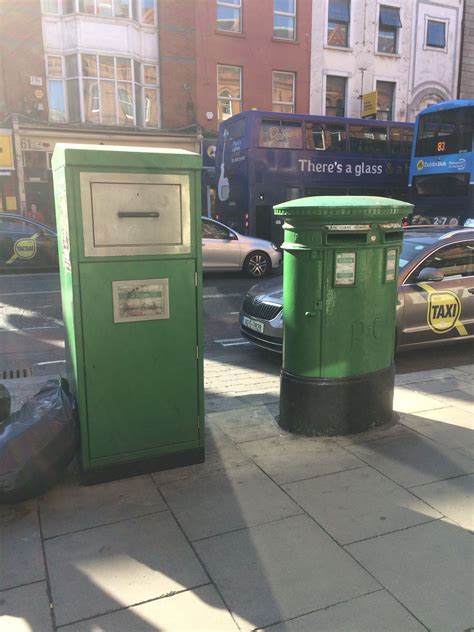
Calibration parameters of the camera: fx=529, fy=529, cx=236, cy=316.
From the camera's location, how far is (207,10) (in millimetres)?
21750

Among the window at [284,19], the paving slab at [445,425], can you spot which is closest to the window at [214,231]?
the paving slab at [445,425]

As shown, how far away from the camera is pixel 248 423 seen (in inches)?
167

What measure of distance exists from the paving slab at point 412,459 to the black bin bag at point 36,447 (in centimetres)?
193

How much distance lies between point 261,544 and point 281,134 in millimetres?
13792

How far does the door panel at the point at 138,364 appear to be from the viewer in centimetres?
305

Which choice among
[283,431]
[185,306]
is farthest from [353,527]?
[185,306]

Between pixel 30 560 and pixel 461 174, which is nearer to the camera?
pixel 30 560

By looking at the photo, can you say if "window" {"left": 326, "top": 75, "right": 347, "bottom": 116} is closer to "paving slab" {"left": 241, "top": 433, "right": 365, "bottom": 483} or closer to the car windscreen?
the car windscreen

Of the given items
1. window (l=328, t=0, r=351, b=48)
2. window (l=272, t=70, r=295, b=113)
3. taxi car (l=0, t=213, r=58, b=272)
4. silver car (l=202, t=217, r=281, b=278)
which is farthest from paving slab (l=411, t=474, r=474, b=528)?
window (l=328, t=0, r=351, b=48)

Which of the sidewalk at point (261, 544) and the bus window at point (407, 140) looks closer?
the sidewalk at point (261, 544)

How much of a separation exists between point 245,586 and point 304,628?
332 millimetres

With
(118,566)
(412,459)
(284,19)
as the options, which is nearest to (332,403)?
(412,459)

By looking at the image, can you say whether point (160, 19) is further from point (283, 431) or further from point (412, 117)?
point (283, 431)

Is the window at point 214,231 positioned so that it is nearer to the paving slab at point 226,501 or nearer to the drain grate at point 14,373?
the drain grate at point 14,373
